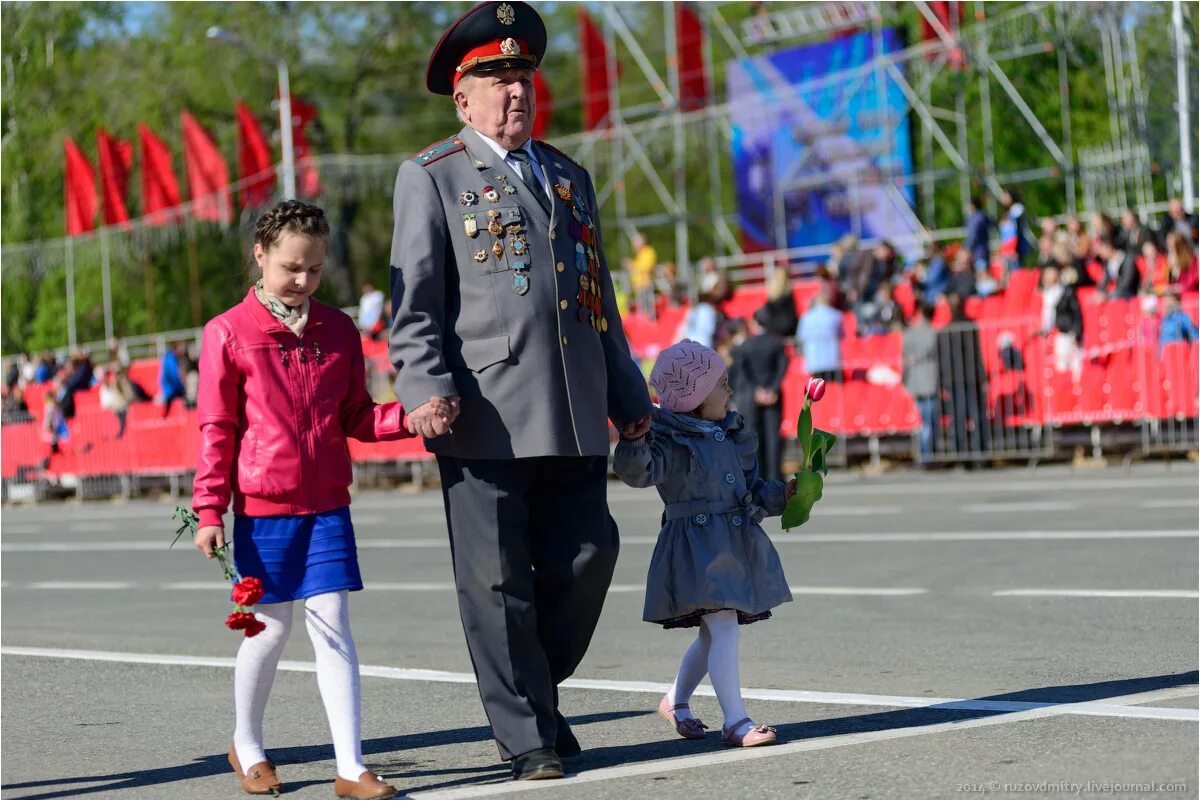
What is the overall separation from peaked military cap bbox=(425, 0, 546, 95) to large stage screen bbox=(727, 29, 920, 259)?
2675 centimetres

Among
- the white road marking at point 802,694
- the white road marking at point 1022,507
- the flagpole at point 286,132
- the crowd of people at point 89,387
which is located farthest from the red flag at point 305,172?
the white road marking at point 802,694

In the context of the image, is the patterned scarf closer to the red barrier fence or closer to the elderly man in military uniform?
the elderly man in military uniform

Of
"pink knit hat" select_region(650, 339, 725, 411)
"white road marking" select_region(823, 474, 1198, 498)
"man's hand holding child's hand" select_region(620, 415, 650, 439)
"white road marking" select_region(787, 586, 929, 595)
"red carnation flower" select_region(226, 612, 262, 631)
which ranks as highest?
"pink knit hat" select_region(650, 339, 725, 411)

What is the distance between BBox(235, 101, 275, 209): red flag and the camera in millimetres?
40844

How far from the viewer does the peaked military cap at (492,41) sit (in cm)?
594

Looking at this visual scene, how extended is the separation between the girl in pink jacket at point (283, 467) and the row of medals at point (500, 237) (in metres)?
0.44

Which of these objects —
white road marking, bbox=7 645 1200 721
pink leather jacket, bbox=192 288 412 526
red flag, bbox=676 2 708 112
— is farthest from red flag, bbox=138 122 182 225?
pink leather jacket, bbox=192 288 412 526

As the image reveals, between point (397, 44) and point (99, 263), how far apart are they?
11.7m

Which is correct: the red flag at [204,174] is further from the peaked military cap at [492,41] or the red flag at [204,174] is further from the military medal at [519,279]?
the military medal at [519,279]

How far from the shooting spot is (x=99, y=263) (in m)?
48.5

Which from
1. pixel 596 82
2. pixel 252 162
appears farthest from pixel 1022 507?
pixel 252 162

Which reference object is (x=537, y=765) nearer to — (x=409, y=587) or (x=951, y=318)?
(x=409, y=587)

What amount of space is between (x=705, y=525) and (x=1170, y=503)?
9.25 metres

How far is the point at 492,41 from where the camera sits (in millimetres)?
5949
